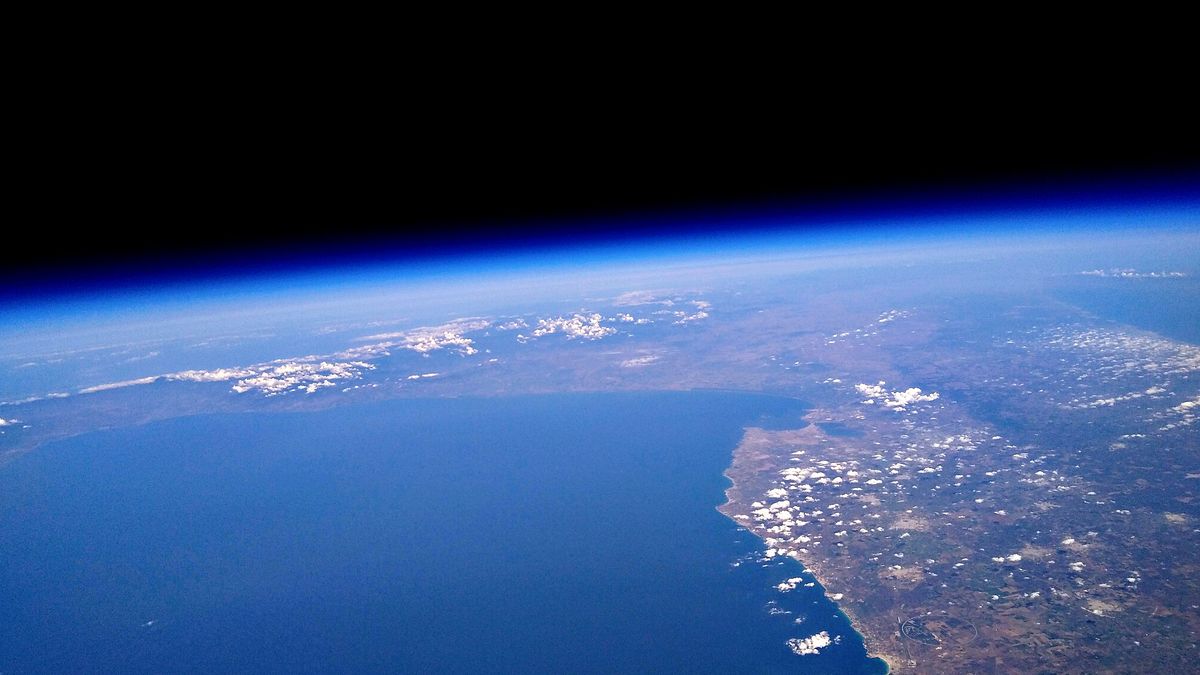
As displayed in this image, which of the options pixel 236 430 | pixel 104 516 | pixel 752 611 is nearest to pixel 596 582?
pixel 752 611

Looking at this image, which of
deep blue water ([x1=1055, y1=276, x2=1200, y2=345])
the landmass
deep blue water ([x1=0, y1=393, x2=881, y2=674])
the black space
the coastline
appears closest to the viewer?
the black space

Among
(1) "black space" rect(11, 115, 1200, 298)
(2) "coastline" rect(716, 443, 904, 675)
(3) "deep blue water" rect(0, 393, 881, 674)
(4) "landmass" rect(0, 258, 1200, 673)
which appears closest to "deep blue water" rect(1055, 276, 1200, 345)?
(4) "landmass" rect(0, 258, 1200, 673)

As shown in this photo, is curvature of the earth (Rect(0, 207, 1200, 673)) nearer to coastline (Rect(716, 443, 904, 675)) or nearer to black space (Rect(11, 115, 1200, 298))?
coastline (Rect(716, 443, 904, 675))

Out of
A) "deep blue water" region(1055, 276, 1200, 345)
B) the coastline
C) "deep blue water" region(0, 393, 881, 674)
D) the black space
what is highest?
the black space

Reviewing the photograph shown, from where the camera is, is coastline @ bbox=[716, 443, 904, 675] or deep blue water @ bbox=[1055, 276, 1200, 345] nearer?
coastline @ bbox=[716, 443, 904, 675]

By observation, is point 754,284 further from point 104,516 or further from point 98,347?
point 98,347

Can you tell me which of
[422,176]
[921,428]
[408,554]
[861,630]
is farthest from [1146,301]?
[422,176]
